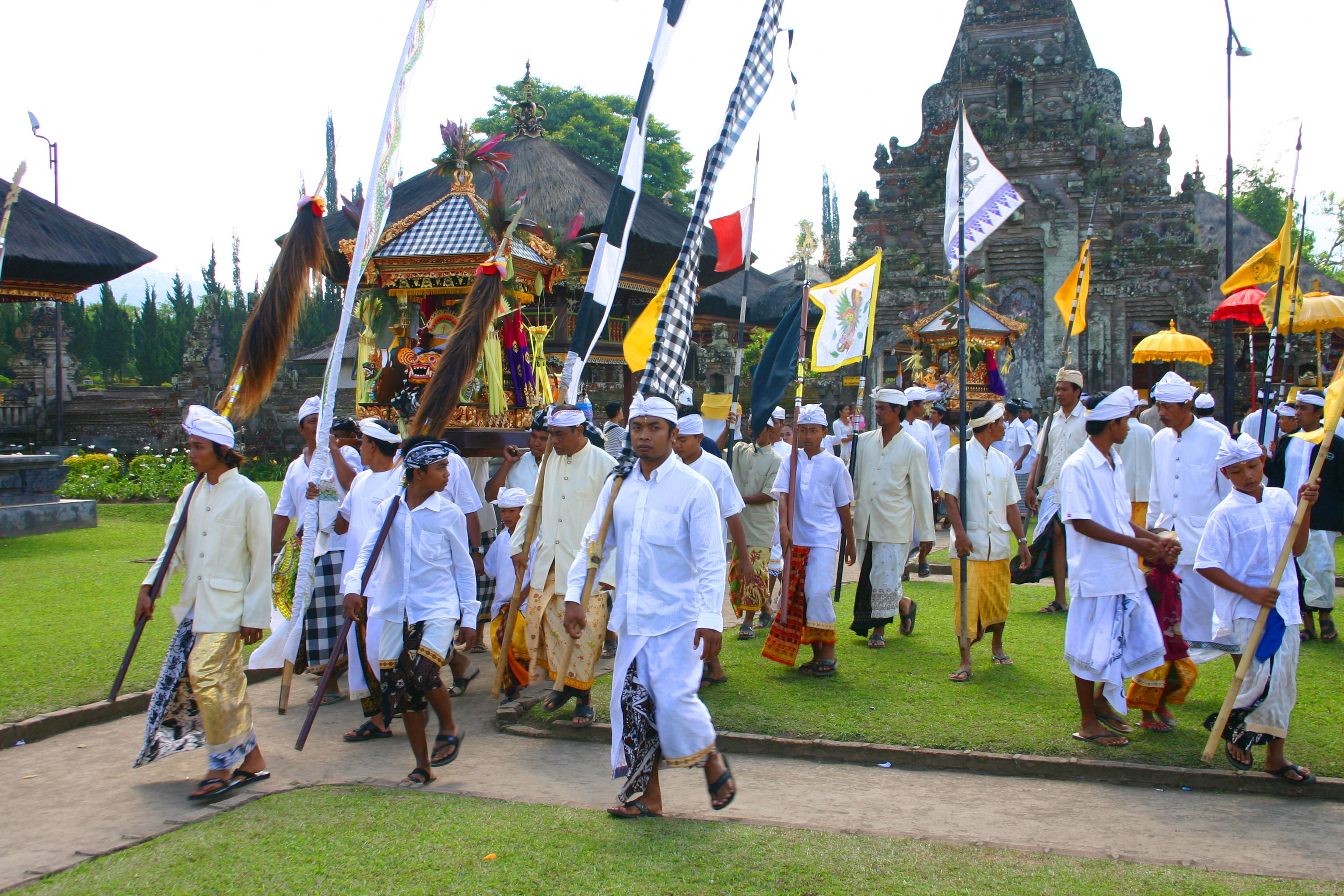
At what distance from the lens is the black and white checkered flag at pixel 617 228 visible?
16.9 feet

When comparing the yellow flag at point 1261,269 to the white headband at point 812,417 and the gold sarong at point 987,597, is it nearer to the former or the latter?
the gold sarong at point 987,597

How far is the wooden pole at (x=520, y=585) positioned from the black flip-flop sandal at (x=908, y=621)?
326cm

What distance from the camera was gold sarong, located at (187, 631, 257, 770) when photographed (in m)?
4.55

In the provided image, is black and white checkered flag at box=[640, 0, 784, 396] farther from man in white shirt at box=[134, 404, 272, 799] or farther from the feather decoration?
the feather decoration

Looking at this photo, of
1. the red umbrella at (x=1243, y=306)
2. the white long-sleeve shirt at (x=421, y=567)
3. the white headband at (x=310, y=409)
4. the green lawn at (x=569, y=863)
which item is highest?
the red umbrella at (x=1243, y=306)

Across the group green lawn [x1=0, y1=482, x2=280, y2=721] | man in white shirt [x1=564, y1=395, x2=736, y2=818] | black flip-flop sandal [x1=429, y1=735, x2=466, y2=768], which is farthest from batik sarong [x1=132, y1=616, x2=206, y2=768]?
man in white shirt [x1=564, y1=395, x2=736, y2=818]

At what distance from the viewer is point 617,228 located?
5.34m

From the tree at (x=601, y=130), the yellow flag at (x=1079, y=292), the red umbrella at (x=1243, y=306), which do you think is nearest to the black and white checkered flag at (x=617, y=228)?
the yellow flag at (x=1079, y=292)

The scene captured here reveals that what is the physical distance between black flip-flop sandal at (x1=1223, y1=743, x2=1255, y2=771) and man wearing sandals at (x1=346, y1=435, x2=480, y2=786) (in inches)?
143

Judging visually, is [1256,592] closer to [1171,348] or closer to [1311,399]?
[1311,399]

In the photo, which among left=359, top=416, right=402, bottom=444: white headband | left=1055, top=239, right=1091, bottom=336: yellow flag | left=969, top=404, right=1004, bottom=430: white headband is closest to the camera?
left=359, top=416, right=402, bottom=444: white headband

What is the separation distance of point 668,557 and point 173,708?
251 centimetres

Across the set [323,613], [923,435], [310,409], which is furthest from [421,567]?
[923,435]

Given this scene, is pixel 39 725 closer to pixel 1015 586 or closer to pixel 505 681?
pixel 505 681
